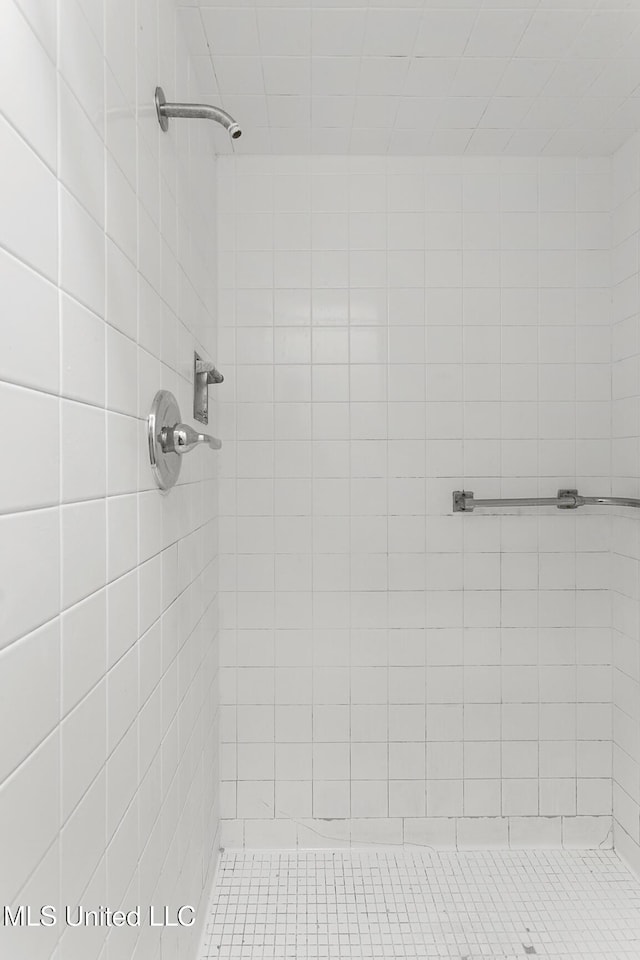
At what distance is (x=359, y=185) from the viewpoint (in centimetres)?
213

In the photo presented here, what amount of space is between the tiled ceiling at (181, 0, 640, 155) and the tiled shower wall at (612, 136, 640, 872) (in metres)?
0.22

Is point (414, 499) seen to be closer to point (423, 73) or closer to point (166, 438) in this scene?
point (166, 438)

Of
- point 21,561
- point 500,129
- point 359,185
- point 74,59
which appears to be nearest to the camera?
point 21,561

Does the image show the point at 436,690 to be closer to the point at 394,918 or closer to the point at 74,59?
the point at 394,918

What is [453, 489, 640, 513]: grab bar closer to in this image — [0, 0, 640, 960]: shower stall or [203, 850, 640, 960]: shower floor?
[0, 0, 640, 960]: shower stall

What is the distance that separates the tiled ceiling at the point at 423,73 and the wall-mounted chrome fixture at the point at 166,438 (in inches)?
37.5

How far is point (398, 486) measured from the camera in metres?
2.14

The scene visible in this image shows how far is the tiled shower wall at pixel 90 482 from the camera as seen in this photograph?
24.9 inches

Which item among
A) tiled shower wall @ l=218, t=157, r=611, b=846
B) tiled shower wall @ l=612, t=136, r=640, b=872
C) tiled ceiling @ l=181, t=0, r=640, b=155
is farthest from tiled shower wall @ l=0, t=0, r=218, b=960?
tiled shower wall @ l=612, t=136, r=640, b=872

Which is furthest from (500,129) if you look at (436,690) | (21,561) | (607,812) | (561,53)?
(607,812)

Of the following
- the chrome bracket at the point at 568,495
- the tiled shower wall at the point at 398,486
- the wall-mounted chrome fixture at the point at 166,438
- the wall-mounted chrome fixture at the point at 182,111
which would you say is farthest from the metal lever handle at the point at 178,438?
the chrome bracket at the point at 568,495

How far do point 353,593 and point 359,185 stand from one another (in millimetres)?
1367

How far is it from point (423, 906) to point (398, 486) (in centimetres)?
125

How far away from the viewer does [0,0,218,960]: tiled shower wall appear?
0.63 m
